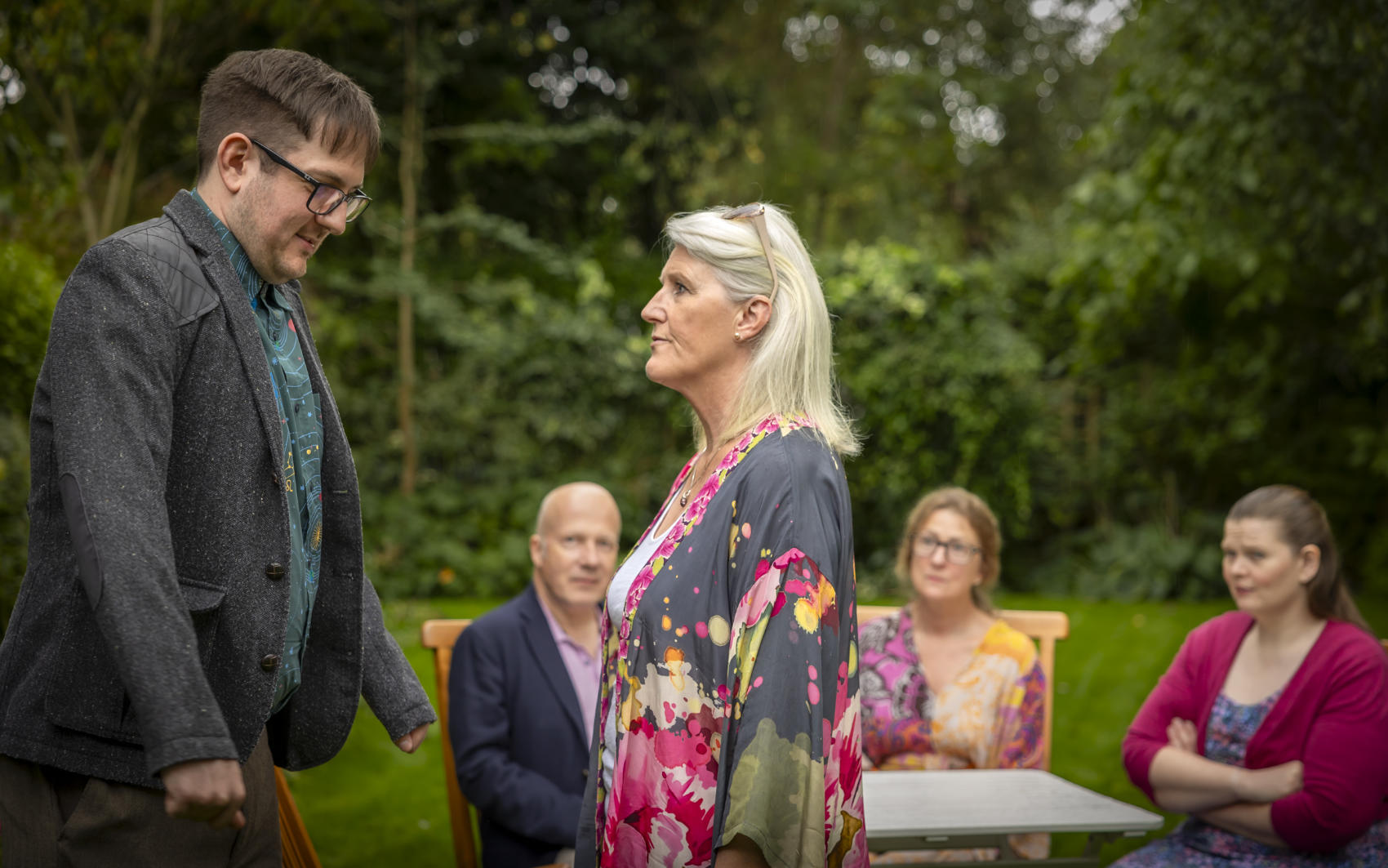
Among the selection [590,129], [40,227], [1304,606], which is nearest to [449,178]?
[590,129]

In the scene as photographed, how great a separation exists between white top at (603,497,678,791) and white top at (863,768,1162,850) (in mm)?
694

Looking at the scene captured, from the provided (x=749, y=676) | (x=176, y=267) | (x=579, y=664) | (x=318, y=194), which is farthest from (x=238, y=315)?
(x=579, y=664)

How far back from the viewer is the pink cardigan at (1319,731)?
2490 millimetres

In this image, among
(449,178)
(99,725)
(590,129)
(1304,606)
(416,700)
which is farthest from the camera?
(449,178)

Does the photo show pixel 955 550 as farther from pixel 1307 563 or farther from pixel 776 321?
pixel 776 321

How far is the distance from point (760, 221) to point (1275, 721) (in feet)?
6.33

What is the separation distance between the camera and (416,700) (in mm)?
1957

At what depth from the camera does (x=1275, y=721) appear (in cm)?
267

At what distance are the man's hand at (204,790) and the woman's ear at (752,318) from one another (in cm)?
99

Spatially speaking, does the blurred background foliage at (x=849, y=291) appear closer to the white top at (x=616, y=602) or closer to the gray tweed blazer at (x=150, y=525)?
the gray tweed blazer at (x=150, y=525)

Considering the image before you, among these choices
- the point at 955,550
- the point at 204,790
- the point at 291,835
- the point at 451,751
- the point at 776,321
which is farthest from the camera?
the point at 955,550

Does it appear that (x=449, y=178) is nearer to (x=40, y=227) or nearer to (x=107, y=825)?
(x=40, y=227)

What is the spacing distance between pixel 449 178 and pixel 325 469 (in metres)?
8.63

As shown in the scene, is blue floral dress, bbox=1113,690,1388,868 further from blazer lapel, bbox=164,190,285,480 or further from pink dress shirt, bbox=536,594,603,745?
blazer lapel, bbox=164,190,285,480
